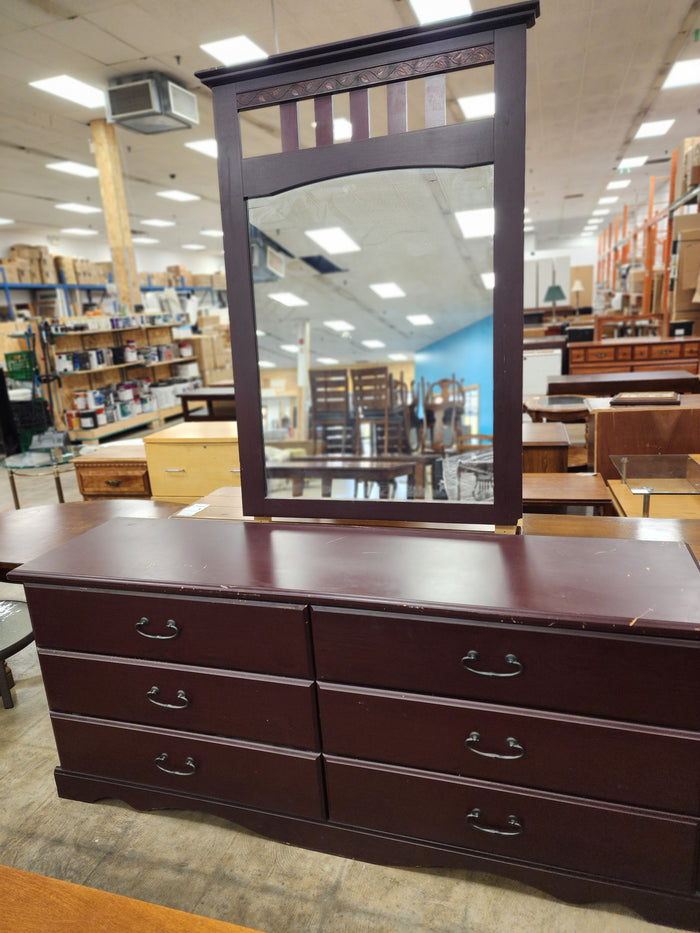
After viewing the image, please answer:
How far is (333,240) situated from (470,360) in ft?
1.94

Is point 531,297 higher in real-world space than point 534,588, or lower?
higher

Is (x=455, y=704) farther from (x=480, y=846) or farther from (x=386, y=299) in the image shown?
(x=386, y=299)

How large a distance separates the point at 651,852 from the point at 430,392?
1367mm

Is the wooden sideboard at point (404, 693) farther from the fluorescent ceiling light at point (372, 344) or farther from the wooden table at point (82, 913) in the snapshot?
the fluorescent ceiling light at point (372, 344)

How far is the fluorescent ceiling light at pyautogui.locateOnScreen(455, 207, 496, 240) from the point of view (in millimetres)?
1581

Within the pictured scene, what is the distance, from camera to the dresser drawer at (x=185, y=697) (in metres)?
1.53

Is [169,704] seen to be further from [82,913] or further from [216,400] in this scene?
[216,400]

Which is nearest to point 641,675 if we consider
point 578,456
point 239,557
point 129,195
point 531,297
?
point 239,557

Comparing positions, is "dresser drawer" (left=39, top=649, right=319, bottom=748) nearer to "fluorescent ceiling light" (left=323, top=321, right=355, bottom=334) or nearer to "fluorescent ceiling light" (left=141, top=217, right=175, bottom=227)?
"fluorescent ceiling light" (left=323, top=321, right=355, bottom=334)

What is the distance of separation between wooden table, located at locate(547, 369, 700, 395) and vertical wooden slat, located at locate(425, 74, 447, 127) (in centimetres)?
344

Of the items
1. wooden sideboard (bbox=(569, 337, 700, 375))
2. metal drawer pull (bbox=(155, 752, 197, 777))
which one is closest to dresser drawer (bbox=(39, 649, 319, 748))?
metal drawer pull (bbox=(155, 752, 197, 777))

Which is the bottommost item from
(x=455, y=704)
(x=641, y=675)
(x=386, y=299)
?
(x=455, y=704)

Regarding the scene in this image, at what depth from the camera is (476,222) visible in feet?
5.31

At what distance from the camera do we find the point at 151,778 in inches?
69.2
